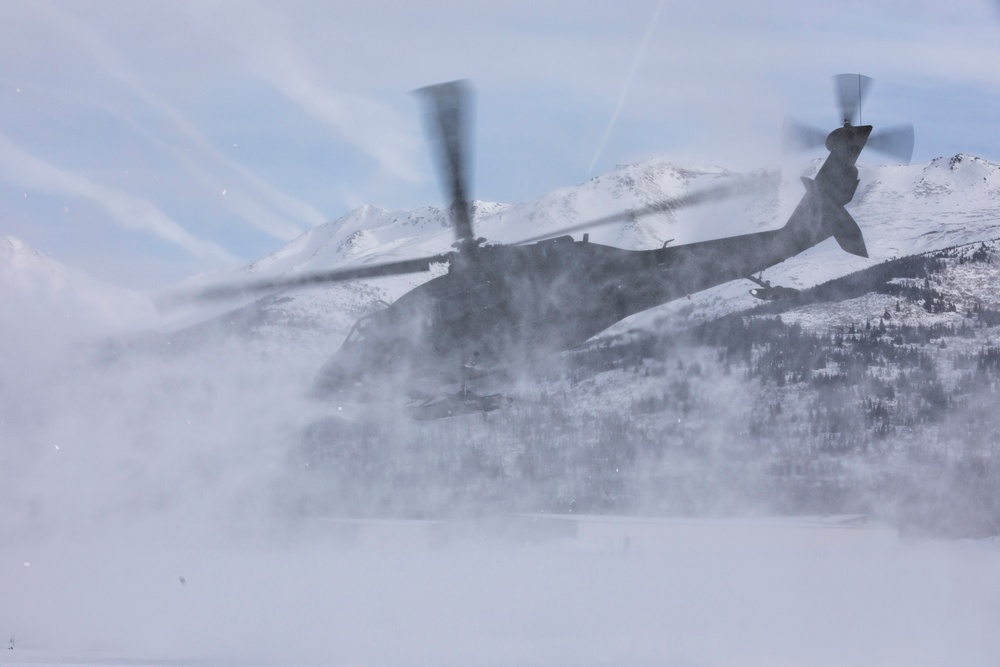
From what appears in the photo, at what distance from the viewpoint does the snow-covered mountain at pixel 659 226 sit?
19844 mm

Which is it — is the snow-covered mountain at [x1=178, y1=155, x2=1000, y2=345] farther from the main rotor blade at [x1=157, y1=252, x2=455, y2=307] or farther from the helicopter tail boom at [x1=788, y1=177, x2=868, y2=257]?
the helicopter tail boom at [x1=788, y1=177, x2=868, y2=257]

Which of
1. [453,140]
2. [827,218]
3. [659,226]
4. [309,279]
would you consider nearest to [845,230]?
[827,218]

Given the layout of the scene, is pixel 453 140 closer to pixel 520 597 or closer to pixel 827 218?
pixel 827 218

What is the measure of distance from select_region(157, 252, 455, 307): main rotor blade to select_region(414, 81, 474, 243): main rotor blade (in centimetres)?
64

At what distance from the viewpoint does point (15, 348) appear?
17.6 metres

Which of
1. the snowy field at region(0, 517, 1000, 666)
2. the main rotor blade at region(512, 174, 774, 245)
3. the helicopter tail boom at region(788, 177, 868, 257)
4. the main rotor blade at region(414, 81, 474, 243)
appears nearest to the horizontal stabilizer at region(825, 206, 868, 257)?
the helicopter tail boom at region(788, 177, 868, 257)

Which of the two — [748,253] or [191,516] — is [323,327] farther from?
[748,253]

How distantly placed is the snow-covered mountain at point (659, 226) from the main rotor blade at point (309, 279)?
272 millimetres

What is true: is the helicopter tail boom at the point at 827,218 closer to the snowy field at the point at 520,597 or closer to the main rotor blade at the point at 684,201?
the main rotor blade at the point at 684,201

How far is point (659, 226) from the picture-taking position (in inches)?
1176

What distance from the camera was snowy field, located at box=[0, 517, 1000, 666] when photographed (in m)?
15.7

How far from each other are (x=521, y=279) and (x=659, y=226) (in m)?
17.7

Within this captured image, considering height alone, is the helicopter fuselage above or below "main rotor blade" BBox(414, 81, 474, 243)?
below

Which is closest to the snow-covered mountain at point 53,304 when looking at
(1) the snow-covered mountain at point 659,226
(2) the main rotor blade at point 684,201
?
(1) the snow-covered mountain at point 659,226
